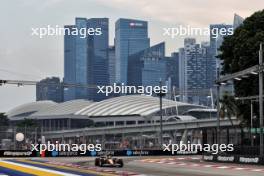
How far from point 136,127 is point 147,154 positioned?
235 feet

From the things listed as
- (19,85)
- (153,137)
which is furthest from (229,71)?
(153,137)

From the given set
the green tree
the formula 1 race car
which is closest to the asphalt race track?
the formula 1 race car

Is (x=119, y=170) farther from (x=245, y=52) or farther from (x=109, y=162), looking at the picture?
(x=245, y=52)

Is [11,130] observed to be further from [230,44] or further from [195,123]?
[195,123]

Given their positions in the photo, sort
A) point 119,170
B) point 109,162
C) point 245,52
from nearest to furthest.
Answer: point 119,170 → point 109,162 → point 245,52

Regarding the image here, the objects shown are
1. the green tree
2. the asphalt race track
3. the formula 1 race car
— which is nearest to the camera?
the asphalt race track

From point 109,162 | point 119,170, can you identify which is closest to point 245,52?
point 109,162

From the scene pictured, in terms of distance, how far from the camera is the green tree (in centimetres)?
5469

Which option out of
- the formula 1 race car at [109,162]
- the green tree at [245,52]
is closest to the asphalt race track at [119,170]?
the formula 1 race car at [109,162]

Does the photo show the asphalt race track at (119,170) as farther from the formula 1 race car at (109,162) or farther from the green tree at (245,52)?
the green tree at (245,52)

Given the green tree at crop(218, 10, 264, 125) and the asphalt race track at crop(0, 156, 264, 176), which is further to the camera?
the green tree at crop(218, 10, 264, 125)

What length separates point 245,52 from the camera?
55.6 meters

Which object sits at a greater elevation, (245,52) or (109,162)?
(245,52)

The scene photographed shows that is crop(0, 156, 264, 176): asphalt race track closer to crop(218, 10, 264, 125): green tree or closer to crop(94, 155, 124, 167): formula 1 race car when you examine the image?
crop(94, 155, 124, 167): formula 1 race car
